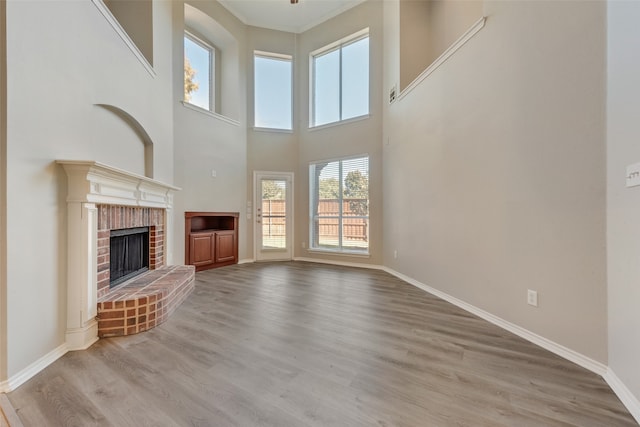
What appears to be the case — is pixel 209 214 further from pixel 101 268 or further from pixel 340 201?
pixel 101 268

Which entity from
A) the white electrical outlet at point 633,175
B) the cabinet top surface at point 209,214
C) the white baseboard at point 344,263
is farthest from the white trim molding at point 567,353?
the cabinet top surface at point 209,214

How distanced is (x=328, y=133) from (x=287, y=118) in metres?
1.06

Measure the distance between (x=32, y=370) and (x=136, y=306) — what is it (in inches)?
27.4

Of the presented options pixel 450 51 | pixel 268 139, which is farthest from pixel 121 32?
pixel 450 51

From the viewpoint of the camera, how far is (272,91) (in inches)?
238

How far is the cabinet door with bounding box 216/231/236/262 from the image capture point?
5.11 meters

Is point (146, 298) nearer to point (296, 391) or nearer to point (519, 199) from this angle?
point (296, 391)

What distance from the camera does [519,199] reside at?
7.48 feet

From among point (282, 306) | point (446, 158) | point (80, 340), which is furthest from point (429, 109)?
point (80, 340)

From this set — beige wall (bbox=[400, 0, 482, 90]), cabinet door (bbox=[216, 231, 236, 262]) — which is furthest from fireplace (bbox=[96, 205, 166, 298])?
beige wall (bbox=[400, 0, 482, 90])

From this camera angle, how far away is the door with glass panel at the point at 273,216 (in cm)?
584

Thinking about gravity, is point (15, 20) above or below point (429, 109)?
below

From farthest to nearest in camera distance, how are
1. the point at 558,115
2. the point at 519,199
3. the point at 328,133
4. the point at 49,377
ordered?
the point at 328,133 → the point at 519,199 → the point at 558,115 → the point at 49,377

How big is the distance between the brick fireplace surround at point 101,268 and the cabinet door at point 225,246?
2.04m
